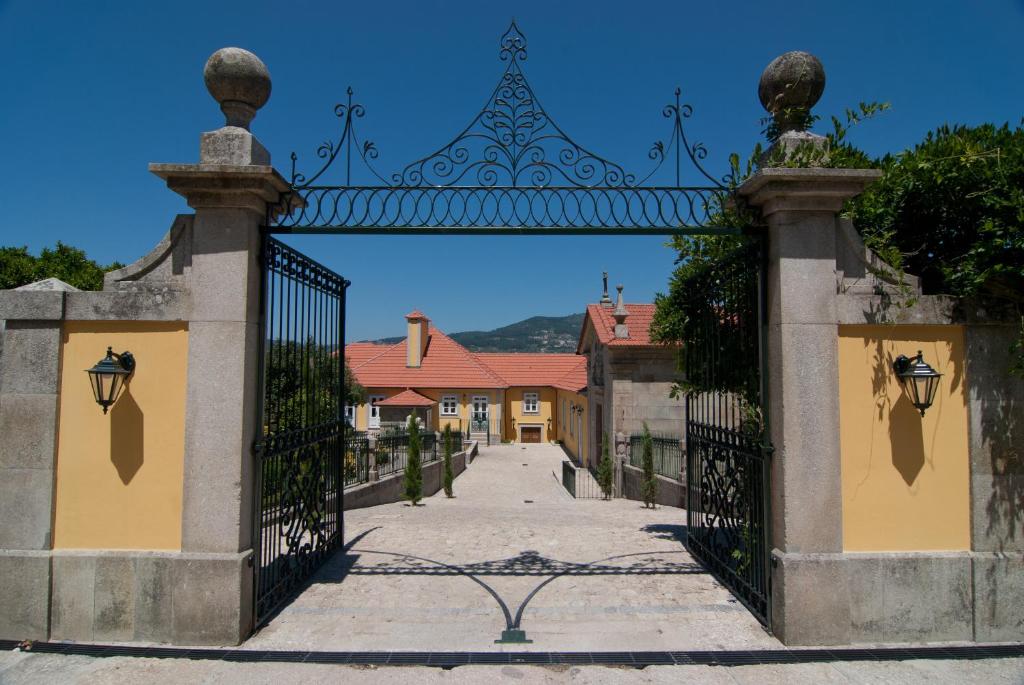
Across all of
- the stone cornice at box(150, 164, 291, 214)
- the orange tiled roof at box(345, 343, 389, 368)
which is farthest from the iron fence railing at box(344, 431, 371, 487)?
the orange tiled roof at box(345, 343, 389, 368)

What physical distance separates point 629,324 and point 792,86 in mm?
13896

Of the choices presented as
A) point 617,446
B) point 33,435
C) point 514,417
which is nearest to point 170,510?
point 33,435

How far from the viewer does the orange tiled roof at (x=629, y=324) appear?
56.3 ft

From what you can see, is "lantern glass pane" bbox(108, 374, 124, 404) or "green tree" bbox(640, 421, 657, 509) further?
"green tree" bbox(640, 421, 657, 509)

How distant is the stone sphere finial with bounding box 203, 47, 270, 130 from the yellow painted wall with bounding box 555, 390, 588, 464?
68.1 feet

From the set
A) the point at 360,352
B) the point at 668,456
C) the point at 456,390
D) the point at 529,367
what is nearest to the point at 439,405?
the point at 456,390

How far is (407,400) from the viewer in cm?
3123

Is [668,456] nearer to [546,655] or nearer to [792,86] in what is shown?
[546,655]

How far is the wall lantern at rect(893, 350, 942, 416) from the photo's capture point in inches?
173

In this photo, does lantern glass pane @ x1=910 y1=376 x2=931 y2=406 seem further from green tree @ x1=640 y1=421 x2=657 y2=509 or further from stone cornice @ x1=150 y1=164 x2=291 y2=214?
green tree @ x1=640 y1=421 x2=657 y2=509

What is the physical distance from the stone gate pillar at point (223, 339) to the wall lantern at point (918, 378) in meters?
5.24

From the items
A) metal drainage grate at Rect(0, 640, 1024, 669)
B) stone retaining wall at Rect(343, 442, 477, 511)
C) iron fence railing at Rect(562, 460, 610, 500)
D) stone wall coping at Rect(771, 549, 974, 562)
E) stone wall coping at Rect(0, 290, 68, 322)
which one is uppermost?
stone wall coping at Rect(0, 290, 68, 322)

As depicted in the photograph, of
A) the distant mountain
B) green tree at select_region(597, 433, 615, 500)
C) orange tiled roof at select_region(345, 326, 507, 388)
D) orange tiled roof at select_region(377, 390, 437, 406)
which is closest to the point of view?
green tree at select_region(597, 433, 615, 500)

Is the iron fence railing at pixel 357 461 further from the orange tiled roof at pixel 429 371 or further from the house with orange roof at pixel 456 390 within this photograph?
the orange tiled roof at pixel 429 371
